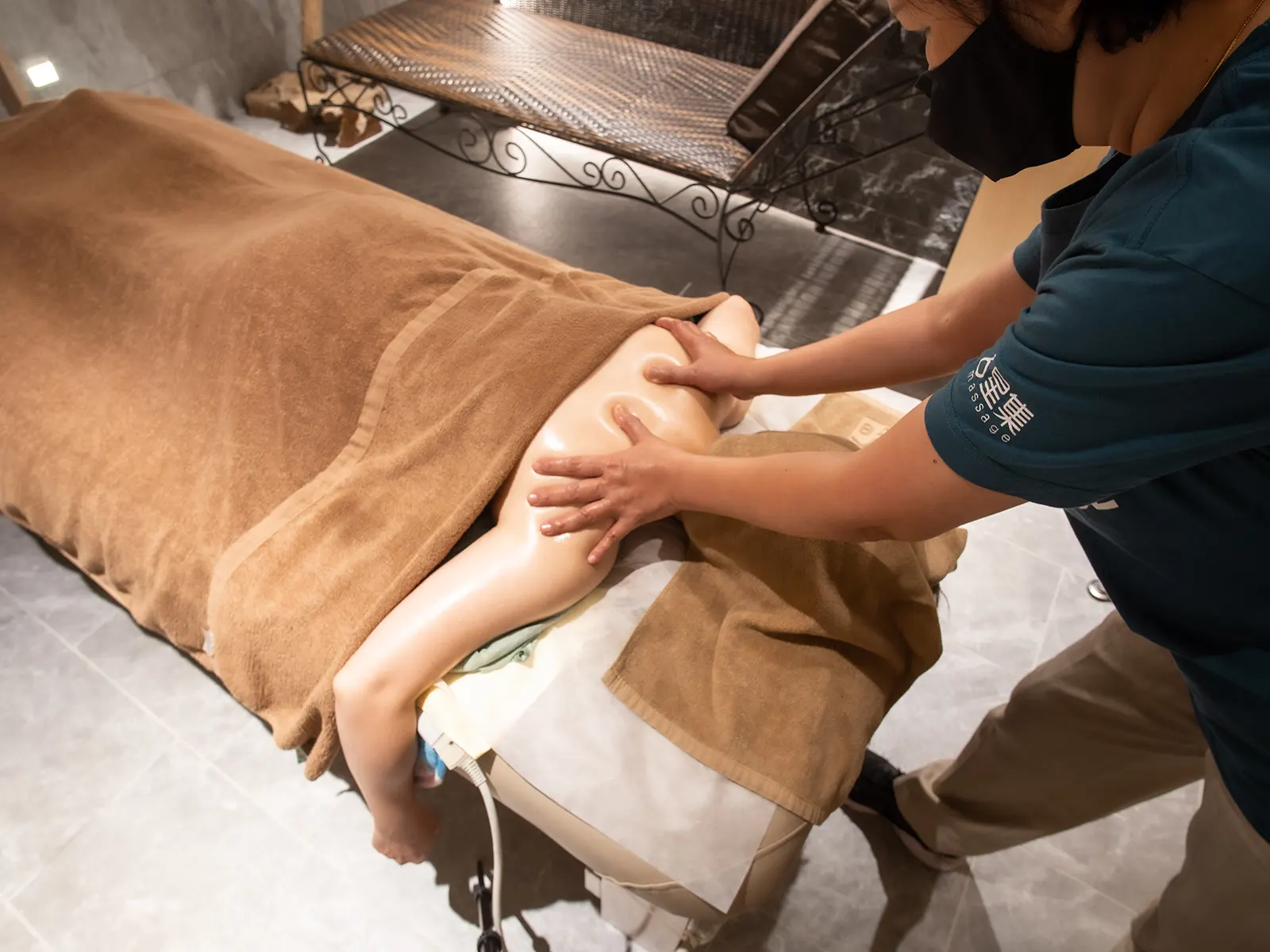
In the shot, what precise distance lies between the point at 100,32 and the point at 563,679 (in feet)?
9.92

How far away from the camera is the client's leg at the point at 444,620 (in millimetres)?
970

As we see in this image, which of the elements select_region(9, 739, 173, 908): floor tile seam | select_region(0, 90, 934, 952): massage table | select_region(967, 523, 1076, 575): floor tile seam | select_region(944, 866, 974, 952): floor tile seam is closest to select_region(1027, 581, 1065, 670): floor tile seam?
select_region(967, 523, 1076, 575): floor tile seam

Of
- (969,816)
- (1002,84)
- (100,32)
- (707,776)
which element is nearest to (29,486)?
(707,776)

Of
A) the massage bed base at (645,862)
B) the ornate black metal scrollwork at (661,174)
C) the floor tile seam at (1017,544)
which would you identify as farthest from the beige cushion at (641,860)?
the ornate black metal scrollwork at (661,174)

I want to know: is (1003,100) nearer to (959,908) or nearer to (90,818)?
(959,908)

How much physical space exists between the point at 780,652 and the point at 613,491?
0.31m

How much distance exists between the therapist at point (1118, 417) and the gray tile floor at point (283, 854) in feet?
1.47

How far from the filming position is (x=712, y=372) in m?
1.16

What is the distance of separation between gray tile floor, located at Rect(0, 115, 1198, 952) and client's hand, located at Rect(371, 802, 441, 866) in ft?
0.66

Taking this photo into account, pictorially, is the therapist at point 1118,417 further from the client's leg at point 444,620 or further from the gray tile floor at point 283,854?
the gray tile floor at point 283,854

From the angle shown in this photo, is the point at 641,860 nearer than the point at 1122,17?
No

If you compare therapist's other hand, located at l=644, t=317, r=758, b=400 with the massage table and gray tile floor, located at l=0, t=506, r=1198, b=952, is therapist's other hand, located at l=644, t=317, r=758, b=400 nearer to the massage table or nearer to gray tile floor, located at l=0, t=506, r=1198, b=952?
the massage table

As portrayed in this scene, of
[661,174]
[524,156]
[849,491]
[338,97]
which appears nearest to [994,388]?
[849,491]

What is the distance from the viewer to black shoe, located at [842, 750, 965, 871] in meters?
1.41
